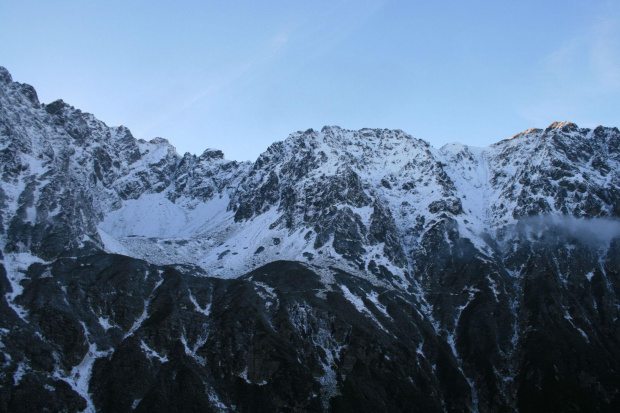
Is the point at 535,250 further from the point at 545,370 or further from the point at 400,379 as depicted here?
the point at 400,379

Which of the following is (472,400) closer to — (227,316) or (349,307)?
(349,307)

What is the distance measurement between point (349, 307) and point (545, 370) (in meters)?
52.1

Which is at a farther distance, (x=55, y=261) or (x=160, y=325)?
(x=55, y=261)

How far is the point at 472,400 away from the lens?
12325 cm

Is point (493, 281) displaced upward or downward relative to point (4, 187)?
upward

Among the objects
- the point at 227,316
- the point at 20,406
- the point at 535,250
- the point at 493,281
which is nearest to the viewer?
the point at 20,406

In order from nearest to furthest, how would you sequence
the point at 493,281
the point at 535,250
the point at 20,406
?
the point at 20,406 < the point at 493,281 < the point at 535,250

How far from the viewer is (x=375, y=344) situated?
431 feet

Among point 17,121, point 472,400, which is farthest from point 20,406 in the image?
point 17,121

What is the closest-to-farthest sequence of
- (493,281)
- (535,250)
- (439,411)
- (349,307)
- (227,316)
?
(439,411) < (227,316) < (349,307) < (493,281) < (535,250)

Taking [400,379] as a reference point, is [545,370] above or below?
above

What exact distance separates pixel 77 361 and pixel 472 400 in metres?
90.2

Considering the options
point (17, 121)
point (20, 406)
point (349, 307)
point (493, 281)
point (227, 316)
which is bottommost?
point (20, 406)

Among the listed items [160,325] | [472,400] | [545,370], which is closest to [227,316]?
[160,325]
